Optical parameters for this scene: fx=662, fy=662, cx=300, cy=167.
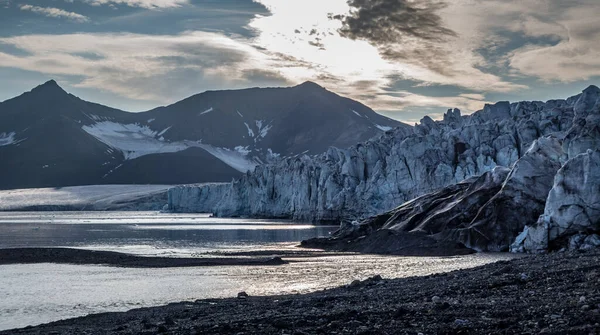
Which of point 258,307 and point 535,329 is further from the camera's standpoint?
point 258,307

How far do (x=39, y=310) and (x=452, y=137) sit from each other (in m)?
81.5

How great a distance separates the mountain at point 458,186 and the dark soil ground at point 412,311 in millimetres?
16571

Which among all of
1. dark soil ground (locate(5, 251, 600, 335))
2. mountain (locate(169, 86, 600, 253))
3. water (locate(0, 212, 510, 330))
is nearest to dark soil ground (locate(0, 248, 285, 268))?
water (locate(0, 212, 510, 330))

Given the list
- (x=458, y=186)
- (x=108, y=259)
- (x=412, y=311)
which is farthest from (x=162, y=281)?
(x=458, y=186)

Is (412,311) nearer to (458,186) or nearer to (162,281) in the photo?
(162,281)

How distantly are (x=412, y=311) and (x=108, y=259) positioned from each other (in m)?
36.2

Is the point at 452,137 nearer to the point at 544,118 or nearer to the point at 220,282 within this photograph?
the point at 544,118

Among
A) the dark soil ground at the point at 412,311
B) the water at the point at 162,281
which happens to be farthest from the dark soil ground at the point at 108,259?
the dark soil ground at the point at 412,311

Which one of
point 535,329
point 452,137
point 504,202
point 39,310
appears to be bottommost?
point 39,310

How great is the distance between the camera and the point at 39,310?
28453mm

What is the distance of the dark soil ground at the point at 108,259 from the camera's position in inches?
1881

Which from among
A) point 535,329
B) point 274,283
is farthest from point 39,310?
point 535,329

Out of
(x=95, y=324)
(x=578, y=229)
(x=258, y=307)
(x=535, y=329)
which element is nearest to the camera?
(x=535, y=329)

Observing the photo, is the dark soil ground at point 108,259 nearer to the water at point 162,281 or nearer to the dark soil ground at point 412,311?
the water at point 162,281
